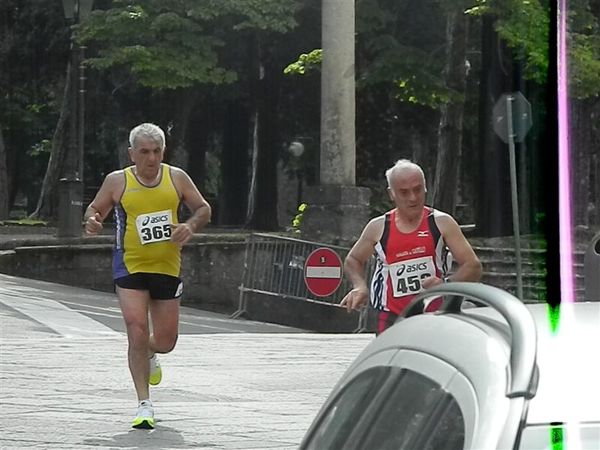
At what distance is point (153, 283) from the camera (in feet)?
33.4

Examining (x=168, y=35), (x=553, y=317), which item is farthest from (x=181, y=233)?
(x=168, y=35)

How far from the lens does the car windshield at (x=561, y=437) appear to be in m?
2.38

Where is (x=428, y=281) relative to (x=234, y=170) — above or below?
below

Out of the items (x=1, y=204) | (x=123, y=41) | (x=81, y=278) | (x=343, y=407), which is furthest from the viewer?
(x=1, y=204)

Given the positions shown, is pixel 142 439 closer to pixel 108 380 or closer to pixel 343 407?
pixel 108 380

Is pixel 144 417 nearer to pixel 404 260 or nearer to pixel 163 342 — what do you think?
pixel 163 342

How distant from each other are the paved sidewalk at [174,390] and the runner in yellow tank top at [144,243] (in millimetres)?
485

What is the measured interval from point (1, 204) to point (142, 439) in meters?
42.5

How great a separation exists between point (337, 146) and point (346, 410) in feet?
71.2

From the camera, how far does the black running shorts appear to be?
10172 millimetres

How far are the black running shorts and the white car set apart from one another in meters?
6.86

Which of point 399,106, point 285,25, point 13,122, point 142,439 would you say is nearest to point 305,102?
point 399,106

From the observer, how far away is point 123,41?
3148 cm

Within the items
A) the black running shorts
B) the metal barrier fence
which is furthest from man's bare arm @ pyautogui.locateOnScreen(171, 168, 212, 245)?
the metal barrier fence
